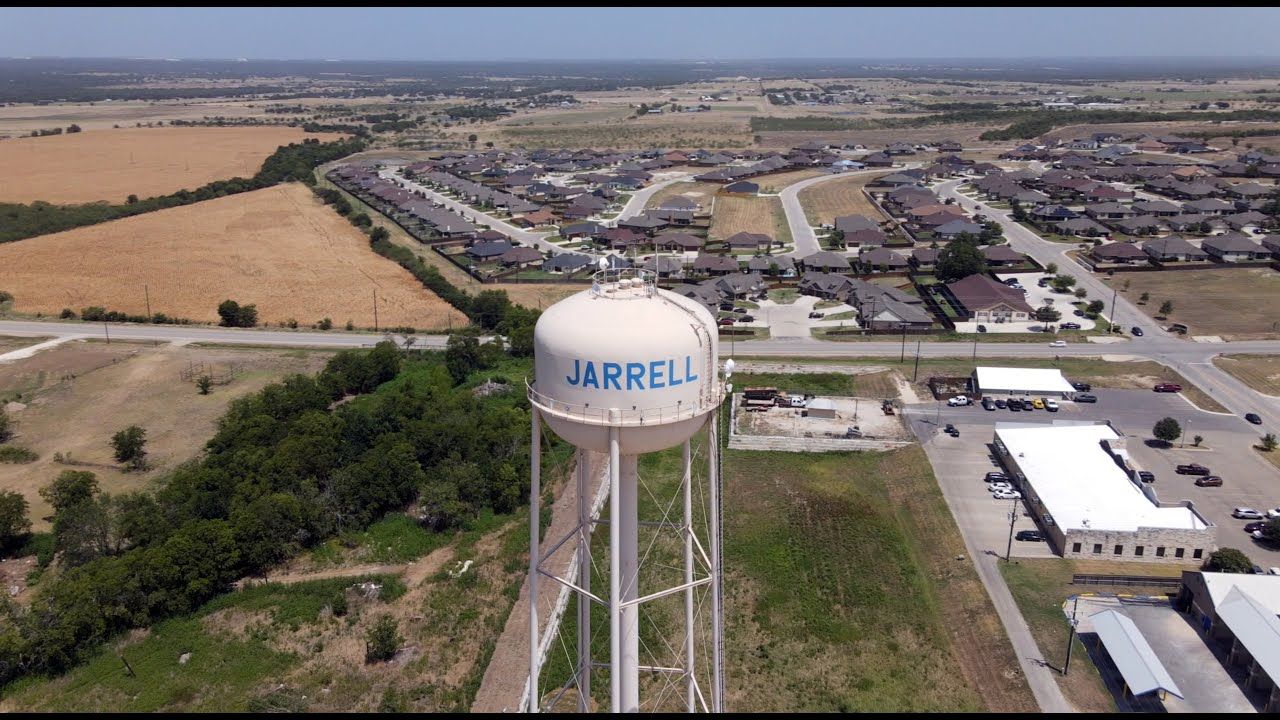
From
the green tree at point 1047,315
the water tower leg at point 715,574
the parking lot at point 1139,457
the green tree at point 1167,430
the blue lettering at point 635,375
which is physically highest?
the blue lettering at point 635,375

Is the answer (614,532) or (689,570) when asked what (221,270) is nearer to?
(689,570)

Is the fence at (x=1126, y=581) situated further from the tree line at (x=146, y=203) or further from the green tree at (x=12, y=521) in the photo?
the tree line at (x=146, y=203)

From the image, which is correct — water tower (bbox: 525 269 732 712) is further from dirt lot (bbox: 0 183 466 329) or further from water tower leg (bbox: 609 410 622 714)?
dirt lot (bbox: 0 183 466 329)

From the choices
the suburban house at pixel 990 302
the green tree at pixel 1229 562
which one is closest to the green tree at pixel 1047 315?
the suburban house at pixel 990 302

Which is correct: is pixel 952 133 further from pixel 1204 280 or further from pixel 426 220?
pixel 426 220

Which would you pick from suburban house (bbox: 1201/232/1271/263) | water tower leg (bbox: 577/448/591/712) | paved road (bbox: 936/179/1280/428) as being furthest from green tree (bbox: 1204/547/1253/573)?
suburban house (bbox: 1201/232/1271/263)

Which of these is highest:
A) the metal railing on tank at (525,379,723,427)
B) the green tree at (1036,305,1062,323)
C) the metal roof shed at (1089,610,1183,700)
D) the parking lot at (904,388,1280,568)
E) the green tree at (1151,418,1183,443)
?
the metal railing on tank at (525,379,723,427)

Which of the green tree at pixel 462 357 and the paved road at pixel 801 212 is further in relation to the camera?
the paved road at pixel 801 212
